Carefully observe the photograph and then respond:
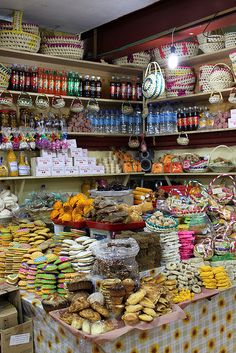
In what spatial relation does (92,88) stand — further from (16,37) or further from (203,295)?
(203,295)

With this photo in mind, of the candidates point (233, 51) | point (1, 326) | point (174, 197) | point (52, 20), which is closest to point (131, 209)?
point (174, 197)

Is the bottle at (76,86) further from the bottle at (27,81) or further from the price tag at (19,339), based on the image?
the price tag at (19,339)

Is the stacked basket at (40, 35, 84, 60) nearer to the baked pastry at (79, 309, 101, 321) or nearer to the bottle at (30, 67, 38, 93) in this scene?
the bottle at (30, 67, 38, 93)

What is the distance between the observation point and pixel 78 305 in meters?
2.33

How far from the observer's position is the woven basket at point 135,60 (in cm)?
580

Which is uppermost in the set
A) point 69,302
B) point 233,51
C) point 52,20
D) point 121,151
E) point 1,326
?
point 52,20

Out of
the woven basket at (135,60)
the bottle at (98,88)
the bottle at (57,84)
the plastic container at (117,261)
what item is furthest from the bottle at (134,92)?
the plastic container at (117,261)

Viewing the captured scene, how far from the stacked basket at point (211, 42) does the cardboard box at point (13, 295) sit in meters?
3.55

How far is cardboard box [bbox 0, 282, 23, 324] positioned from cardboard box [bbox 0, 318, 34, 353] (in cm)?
7

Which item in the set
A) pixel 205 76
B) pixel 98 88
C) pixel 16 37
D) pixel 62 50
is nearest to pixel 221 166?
pixel 205 76

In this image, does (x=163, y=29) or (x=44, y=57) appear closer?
(x=163, y=29)

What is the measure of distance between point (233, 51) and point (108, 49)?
1.50 m

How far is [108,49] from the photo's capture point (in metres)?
5.48

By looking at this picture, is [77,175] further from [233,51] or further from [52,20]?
[233,51]
